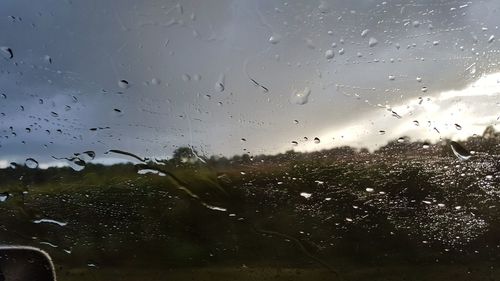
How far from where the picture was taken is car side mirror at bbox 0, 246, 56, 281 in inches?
150

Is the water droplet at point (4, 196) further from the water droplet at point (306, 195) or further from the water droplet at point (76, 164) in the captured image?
the water droplet at point (306, 195)

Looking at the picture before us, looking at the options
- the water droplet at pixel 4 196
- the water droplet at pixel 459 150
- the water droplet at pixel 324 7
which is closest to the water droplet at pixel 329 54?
the water droplet at pixel 324 7

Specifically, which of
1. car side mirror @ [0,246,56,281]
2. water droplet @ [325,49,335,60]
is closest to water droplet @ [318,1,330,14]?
water droplet @ [325,49,335,60]

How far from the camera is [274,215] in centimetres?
557

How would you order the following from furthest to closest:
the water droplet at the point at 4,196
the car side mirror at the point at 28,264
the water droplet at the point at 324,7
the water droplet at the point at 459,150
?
1. the water droplet at the point at 4,196
2. the water droplet at the point at 459,150
3. the water droplet at the point at 324,7
4. the car side mirror at the point at 28,264

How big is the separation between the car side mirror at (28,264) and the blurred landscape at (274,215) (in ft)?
4.19

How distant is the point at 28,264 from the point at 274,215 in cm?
248

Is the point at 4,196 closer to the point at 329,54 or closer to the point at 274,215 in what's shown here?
the point at 274,215

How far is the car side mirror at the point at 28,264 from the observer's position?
380 cm

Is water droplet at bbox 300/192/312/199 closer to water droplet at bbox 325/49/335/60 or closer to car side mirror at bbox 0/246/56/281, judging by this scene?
water droplet at bbox 325/49/335/60

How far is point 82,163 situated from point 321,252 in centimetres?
247

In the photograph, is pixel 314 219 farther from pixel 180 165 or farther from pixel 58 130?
pixel 58 130

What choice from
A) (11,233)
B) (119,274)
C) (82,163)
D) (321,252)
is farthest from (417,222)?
(11,233)

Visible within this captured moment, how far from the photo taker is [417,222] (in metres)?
5.57
